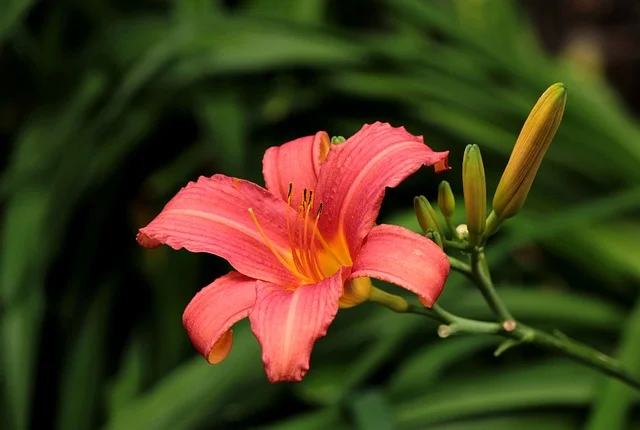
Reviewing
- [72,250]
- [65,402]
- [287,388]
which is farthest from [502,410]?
[72,250]

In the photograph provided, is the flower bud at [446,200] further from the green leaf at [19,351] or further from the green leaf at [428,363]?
the green leaf at [19,351]

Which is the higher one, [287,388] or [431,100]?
[431,100]

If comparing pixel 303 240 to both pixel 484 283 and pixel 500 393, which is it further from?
pixel 500 393

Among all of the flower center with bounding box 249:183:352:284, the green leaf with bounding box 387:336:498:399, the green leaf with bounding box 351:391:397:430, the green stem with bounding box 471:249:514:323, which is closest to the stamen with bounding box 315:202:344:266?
the flower center with bounding box 249:183:352:284

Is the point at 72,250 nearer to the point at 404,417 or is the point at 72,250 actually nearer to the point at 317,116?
the point at 317,116

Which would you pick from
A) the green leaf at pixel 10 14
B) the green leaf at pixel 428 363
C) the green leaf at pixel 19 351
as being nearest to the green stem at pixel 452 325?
the green leaf at pixel 428 363

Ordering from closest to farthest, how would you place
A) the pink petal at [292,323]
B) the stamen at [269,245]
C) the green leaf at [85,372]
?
1. the pink petal at [292,323]
2. the stamen at [269,245]
3. the green leaf at [85,372]

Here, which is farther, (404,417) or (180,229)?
(404,417)
